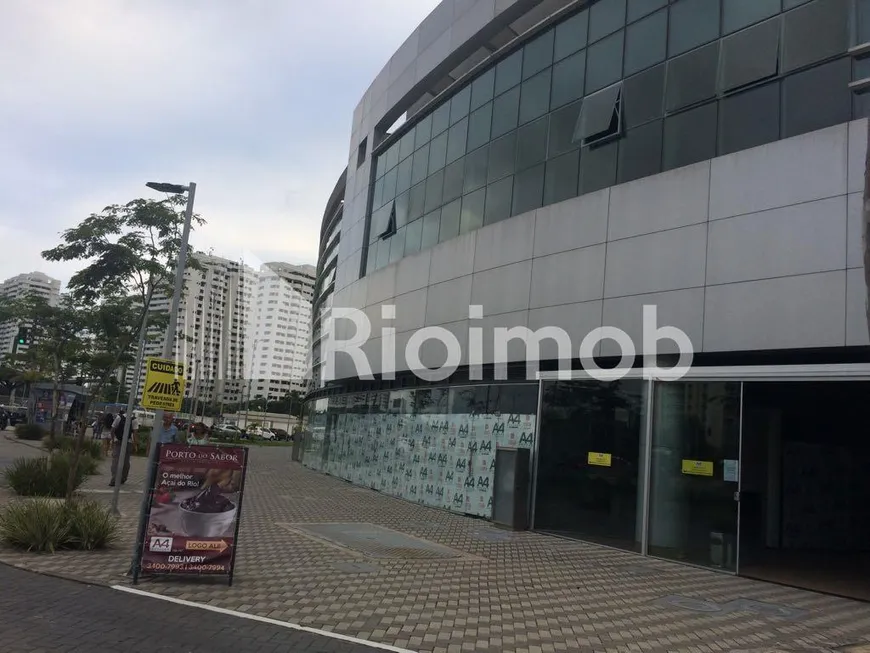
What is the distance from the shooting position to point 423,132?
21641 millimetres

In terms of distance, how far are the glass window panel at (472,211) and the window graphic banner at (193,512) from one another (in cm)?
1138

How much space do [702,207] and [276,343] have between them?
213ft

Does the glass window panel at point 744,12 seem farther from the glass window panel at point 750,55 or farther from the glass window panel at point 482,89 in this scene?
the glass window panel at point 482,89

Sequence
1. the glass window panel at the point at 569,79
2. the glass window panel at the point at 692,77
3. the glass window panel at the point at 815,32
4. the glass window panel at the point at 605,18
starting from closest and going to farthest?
the glass window panel at the point at 815,32 → the glass window panel at the point at 692,77 → the glass window panel at the point at 605,18 → the glass window panel at the point at 569,79

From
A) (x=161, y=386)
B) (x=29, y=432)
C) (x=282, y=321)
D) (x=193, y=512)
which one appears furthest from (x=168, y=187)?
(x=282, y=321)

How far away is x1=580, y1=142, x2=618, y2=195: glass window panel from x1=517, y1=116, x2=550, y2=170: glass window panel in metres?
1.43

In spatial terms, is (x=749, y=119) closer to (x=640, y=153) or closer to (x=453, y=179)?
(x=640, y=153)

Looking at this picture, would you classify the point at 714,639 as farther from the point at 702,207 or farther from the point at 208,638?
the point at 702,207

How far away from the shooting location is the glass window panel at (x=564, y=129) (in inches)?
598

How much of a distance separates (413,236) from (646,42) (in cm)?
915

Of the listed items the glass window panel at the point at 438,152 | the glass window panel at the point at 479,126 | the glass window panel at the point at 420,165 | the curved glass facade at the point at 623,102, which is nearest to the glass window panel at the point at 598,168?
the curved glass facade at the point at 623,102

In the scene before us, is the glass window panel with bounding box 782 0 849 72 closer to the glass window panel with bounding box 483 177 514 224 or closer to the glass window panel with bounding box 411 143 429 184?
the glass window panel with bounding box 483 177 514 224

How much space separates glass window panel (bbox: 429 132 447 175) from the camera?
20.0m

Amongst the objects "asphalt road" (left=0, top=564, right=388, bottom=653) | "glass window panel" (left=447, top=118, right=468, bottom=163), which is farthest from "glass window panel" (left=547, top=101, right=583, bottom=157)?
"asphalt road" (left=0, top=564, right=388, bottom=653)
